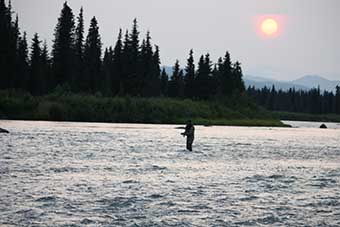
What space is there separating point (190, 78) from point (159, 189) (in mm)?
102645

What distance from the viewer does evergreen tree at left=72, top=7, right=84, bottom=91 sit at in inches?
3803

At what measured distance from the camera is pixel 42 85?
94500 mm

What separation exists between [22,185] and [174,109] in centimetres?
7023

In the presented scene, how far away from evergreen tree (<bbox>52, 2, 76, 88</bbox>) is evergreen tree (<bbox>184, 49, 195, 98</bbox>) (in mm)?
29523

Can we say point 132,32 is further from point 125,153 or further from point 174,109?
point 125,153

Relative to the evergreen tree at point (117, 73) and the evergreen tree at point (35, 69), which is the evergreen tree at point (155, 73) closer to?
the evergreen tree at point (117, 73)

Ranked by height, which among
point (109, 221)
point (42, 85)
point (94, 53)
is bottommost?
point (109, 221)

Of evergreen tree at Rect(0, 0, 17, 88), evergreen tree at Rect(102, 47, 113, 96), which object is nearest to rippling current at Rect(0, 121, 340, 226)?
evergreen tree at Rect(0, 0, 17, 88)

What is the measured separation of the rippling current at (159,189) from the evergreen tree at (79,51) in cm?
6534

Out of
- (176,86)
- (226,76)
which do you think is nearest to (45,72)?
(176,86)

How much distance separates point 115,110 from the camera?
80.0 metres

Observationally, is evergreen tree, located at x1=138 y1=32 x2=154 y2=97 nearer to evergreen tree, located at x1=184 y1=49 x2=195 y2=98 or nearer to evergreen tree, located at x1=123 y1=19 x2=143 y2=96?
evergreen tree, located at x1=123 y1=19 x2=143 y2=96

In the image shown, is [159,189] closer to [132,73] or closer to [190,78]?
[132,73]

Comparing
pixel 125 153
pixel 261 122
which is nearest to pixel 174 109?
pixel 261 122
